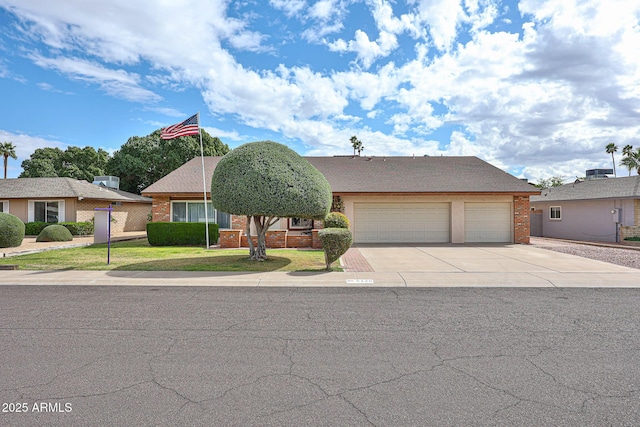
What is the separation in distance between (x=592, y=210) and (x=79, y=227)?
33.7 m

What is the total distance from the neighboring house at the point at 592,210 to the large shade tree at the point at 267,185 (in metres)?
20.0

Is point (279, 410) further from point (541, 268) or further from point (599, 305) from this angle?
point (541, 268)

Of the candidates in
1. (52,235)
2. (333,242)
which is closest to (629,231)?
(333,242)

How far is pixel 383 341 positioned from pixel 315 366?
1.31 metres

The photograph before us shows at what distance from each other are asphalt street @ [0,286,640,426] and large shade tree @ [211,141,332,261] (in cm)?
426

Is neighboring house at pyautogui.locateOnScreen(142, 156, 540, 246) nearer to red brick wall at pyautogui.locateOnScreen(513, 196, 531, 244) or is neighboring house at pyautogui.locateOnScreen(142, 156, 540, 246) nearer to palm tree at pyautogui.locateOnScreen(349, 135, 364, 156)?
red brick wall at pyautogui.locateOnScreen(513, 196, 531, 244)

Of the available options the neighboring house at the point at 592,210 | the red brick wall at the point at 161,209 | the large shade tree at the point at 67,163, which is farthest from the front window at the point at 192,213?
the large shade tree at the point at 67,163

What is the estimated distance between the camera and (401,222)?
68.4 feet

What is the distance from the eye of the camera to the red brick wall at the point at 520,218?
807 inches

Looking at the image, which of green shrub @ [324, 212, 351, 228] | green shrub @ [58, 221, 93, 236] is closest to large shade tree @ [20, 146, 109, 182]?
green shrub @ [58, 221, 93, 236]

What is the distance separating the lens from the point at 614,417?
332 centimetres

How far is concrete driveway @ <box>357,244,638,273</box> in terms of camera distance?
11578 millimetres

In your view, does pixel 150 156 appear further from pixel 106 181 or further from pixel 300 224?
pixel 300 224

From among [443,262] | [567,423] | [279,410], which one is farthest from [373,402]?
[443,262]
